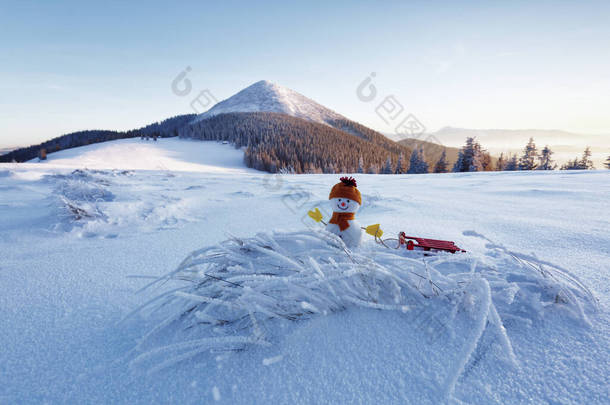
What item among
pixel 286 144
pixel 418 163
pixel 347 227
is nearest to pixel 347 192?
pixel 347 227

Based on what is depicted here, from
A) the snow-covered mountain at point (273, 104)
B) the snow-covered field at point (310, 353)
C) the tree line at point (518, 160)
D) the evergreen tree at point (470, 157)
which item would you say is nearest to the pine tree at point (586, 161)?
the tree line at point (518, 160)

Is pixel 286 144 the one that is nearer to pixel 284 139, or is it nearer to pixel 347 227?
pixel 284 139

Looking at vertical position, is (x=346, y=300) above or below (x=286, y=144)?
below

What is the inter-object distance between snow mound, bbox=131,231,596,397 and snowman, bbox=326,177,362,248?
0.44 m

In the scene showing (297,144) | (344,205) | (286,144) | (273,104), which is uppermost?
(273,104)

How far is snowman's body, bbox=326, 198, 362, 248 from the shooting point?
50.8 inches

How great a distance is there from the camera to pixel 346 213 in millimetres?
1395

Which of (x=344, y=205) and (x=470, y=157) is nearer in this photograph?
(x=344, y=205)

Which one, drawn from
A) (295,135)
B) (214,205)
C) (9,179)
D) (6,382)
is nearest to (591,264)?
(6,382)

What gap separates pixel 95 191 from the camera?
9.52 feet

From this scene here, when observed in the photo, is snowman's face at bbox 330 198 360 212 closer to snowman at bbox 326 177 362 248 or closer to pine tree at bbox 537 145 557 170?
snowman at bbox 326 177 362 248

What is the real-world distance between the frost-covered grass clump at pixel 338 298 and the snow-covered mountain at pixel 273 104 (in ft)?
250

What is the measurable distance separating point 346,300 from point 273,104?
275ft

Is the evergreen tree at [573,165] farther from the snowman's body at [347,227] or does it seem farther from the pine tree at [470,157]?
the snowman's body at [347,227]
